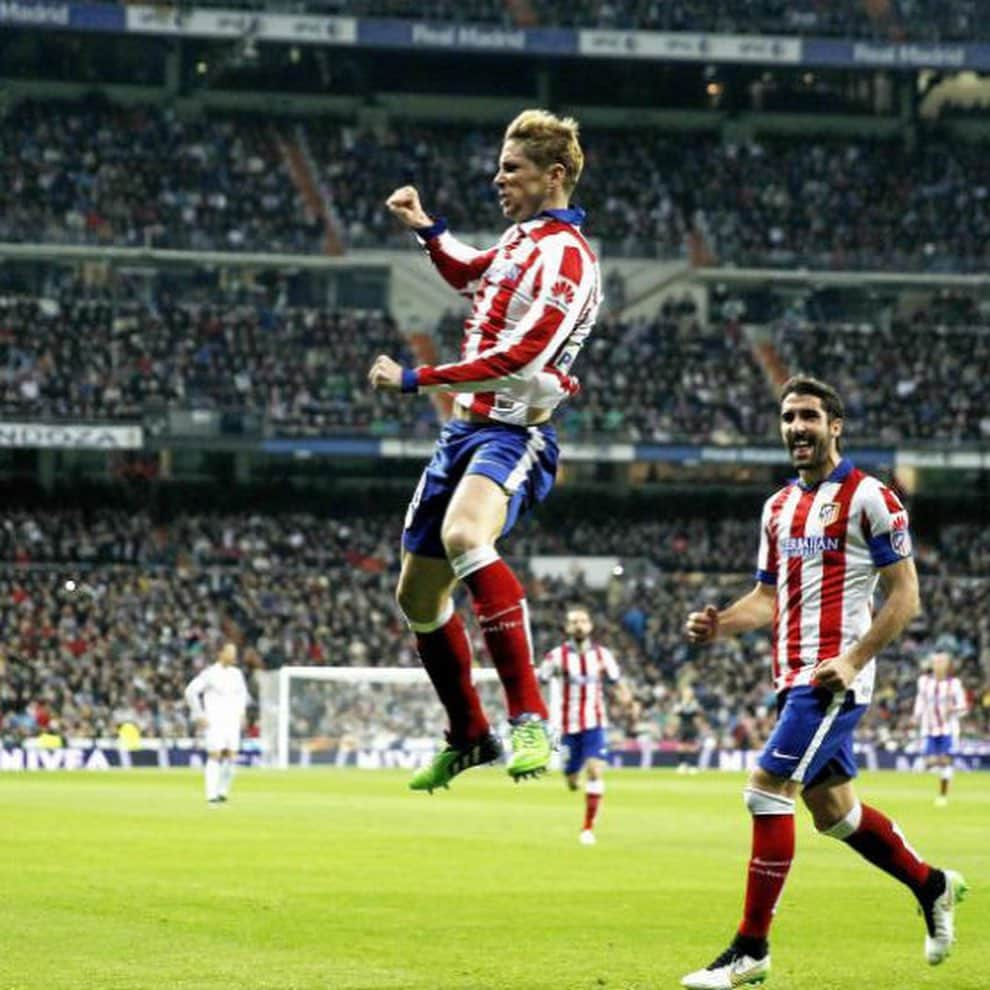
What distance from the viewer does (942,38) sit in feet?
209

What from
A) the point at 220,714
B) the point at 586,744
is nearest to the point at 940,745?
the point at 220,714

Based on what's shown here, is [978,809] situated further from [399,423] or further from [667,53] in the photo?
[667,53]

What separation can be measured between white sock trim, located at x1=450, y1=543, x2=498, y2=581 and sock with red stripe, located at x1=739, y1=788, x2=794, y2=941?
9.70 ft

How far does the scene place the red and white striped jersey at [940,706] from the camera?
40688mm

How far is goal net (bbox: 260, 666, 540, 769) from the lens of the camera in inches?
1923

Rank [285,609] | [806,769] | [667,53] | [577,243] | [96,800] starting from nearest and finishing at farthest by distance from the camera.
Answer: [577,243], [806,769], [96,800], [285,609], [667,53]

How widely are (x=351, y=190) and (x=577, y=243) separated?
53.6 meters

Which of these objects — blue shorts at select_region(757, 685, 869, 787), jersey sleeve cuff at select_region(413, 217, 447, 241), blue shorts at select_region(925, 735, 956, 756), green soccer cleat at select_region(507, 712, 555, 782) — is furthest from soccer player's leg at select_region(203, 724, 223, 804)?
green soccer cleat at select_region(507, 712, 555, 782)

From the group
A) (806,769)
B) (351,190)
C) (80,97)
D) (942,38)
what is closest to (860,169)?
(942,38)

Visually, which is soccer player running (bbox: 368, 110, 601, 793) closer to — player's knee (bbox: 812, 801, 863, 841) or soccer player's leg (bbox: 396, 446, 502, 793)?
soccer player's leg (bbox: 396, 446, 502, 793)

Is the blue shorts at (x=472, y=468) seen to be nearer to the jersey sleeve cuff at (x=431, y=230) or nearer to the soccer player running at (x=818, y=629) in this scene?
the jersey sleeve cuff at (x=431, y=230)

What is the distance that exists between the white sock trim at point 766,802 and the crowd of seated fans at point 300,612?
3802 centimetres

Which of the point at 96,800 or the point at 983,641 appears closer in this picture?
the point at 96,800

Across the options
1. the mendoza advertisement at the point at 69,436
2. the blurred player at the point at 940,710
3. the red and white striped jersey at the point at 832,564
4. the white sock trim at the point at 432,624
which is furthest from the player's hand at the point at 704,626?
the mendoza advertisement at the point at 69,436
